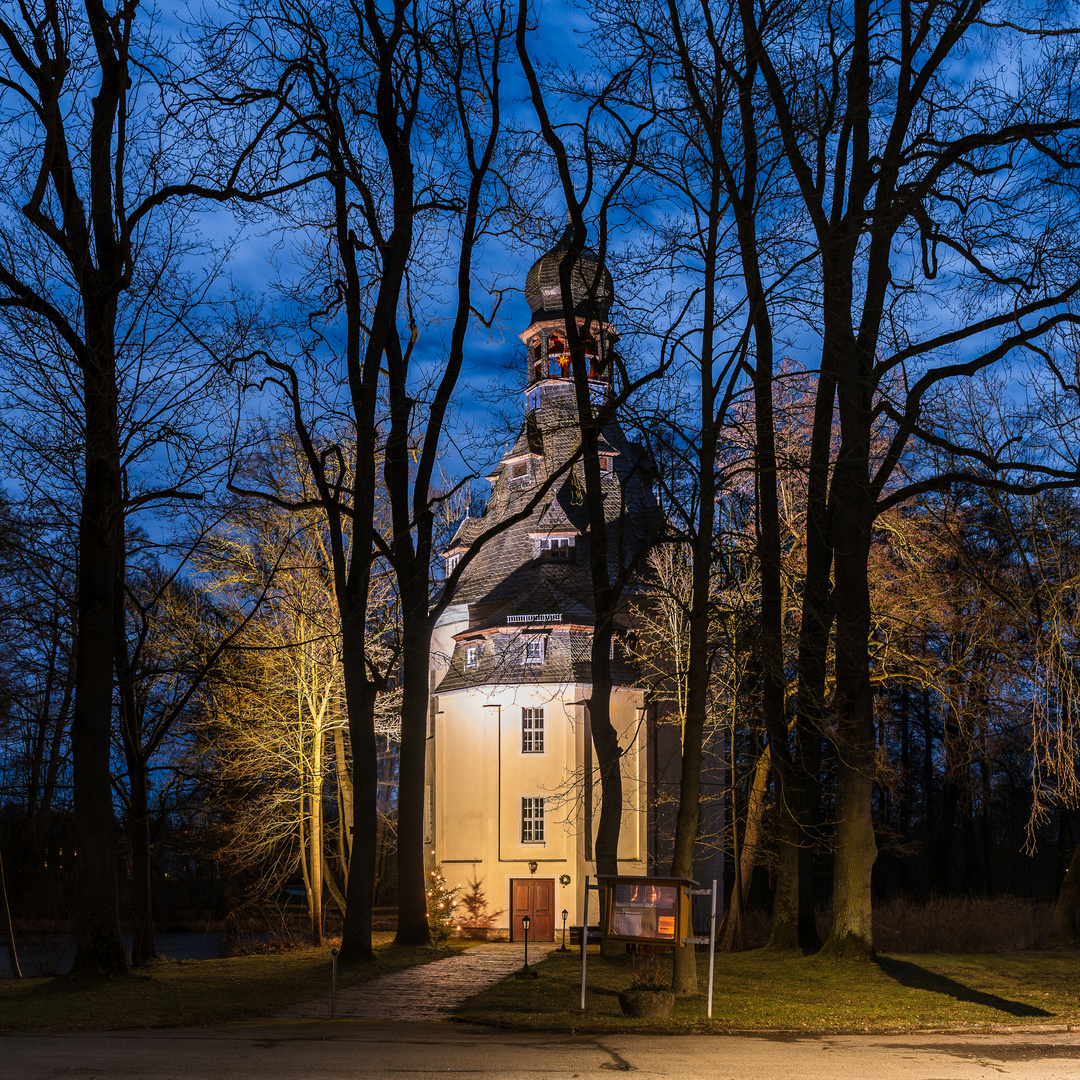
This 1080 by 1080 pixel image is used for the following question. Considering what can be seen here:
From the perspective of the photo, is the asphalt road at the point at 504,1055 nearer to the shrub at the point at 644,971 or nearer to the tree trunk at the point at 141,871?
the shrub at the point at 644,971

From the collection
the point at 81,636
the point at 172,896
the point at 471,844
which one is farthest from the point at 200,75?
the point at 172,896

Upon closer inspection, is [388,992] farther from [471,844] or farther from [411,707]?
[471,844]

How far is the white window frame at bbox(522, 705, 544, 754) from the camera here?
1406 inches

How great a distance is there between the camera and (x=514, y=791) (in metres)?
35.4

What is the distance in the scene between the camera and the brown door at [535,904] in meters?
33.8

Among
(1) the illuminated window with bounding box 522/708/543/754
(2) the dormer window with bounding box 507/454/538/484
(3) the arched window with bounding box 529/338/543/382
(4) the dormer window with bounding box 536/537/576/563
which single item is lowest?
Result: (1) the illuminated window with bounding box 522/708/543/754

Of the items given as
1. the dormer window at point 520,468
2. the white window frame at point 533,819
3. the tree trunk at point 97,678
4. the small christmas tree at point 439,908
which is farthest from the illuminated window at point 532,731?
the tree trunk at point 97,678

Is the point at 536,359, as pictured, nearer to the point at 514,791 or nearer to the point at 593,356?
the point at 514,791

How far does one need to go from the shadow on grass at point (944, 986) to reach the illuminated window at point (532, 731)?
60.6 feet

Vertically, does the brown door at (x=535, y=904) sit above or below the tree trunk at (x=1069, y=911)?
below

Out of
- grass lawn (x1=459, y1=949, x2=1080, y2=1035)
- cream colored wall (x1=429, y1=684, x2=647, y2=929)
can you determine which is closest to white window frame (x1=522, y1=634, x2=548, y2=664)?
cream colored wall (x1=429, y1=684, x2=647, y2=929)

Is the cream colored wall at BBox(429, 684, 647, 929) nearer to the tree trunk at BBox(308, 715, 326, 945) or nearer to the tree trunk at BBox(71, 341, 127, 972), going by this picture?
the tree trunk at BBox(308, 715, 326, 945)

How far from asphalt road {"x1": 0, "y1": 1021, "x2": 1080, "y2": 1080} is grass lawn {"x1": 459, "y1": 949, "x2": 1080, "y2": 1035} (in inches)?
24.9

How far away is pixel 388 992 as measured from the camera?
50.2ft
